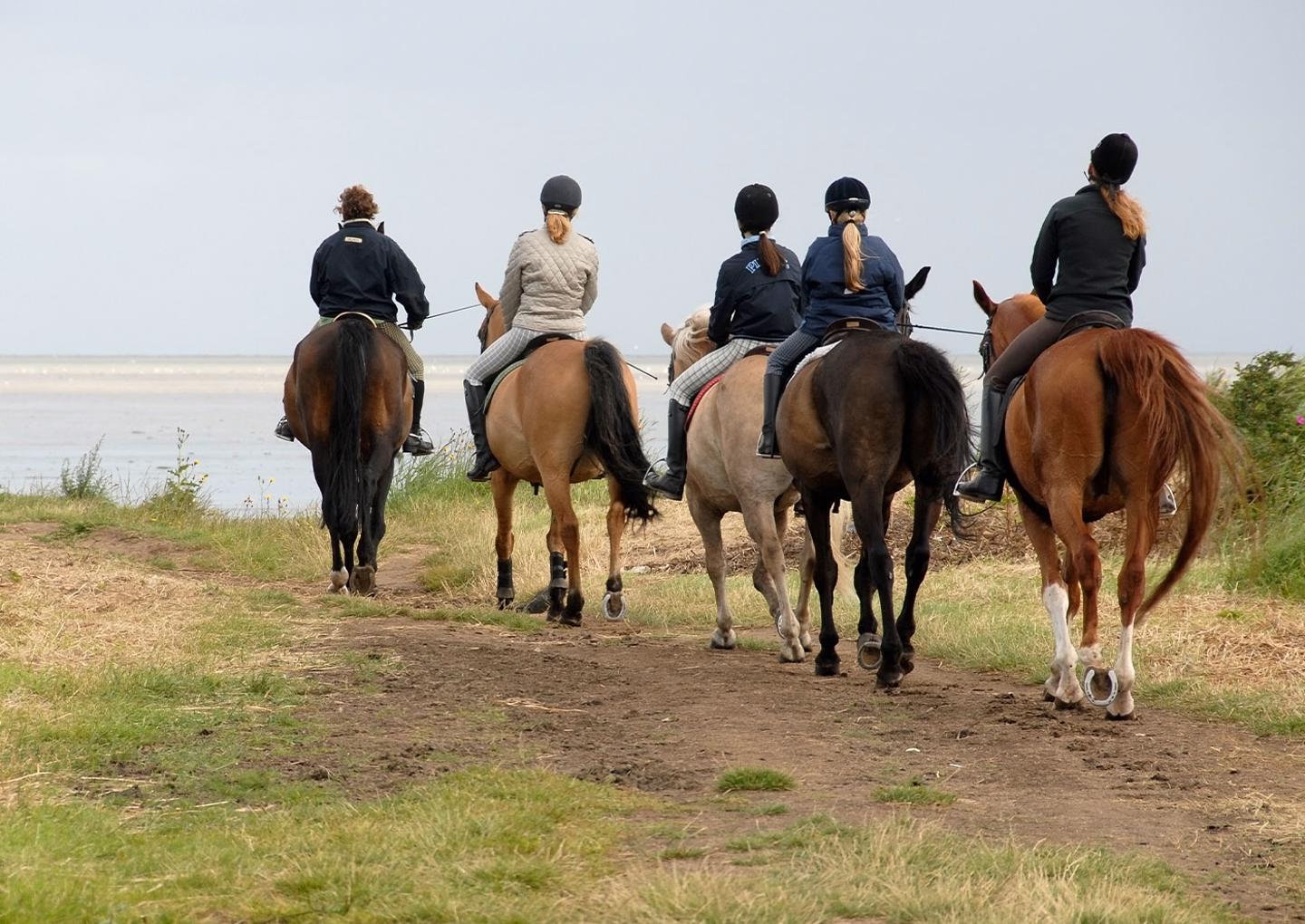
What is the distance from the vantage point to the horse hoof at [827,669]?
372 inches

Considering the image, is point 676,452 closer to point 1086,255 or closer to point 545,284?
point 545,284

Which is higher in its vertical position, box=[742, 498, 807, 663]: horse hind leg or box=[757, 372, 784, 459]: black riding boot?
box=[757, 372, 784, 459]: black riding boot

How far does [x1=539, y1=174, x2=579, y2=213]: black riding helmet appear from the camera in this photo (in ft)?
39.9

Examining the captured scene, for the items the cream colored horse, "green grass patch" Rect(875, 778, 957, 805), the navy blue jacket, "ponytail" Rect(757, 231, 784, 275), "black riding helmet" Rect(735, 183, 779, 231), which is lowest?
"green grass patch" Rect(875, 778, 957, 805)

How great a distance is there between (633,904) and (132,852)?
1689 millimetres

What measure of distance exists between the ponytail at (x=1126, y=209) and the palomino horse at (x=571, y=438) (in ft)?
13.6

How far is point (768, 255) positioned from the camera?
1037 cm

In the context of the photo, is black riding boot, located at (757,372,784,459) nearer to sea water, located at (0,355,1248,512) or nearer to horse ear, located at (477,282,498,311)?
sea water, located at (0,355,1248,512)

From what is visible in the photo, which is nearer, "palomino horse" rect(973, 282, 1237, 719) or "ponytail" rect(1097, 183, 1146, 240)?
"palomino horse" rect(973, 282, 1237, 719)

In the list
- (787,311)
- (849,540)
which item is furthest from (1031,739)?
(849,540)

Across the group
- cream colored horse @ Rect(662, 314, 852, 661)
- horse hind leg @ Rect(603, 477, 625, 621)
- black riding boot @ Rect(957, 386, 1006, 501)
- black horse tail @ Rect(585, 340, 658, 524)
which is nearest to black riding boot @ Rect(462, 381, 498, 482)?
horse hind leg @ Rect(603, 477, 625, 621)

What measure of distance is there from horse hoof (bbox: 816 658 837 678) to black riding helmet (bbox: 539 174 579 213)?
440 centimetres

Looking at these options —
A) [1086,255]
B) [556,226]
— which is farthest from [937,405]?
[556,226]

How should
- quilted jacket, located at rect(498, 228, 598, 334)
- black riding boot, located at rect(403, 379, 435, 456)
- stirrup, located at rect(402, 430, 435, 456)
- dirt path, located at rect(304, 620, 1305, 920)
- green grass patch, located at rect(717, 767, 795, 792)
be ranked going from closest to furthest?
dirt path, located at rect(304, 620, 1305, 920) < green grass patch, located at rect(717, 767, 795, 792) < quilted jacket, located at rect(498, 228, 598, 334) < black riding boot, located at rect(403, 379, 435, 456) < stirrup, located at rect(402, 430, 435, 456)
